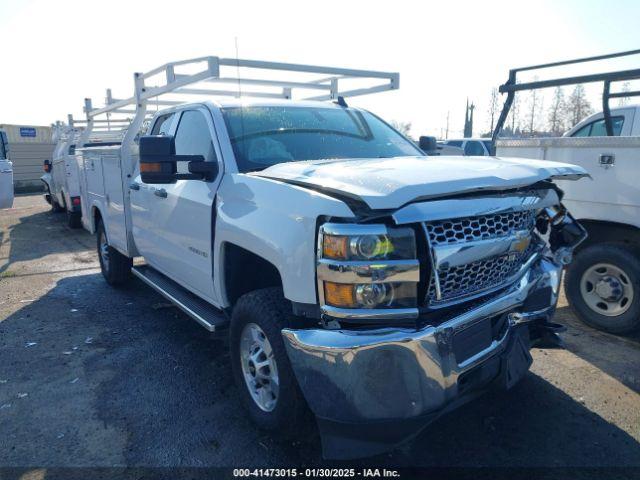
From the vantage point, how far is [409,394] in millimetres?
2135

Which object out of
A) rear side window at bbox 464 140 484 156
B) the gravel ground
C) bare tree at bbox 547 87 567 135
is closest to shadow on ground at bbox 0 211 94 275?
the gravel ground

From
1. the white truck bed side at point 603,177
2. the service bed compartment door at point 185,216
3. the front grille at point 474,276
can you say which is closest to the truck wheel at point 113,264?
the service bed compartment door at point 185,216

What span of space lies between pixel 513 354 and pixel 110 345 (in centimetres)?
348

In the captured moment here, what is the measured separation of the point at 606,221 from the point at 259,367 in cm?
328

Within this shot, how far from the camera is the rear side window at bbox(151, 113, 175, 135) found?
4.37 m

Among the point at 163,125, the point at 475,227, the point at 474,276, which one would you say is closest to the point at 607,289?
the point at 474,276

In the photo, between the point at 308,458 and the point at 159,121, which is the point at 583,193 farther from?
the point at 159,121

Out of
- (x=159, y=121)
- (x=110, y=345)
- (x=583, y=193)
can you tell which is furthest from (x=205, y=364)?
(x=583, y=193)

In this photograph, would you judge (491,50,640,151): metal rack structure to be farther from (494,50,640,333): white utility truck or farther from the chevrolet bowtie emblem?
the chevrolet bowtie emblem

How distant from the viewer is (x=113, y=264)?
19.8 feet

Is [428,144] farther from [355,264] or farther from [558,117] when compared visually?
[558,117]

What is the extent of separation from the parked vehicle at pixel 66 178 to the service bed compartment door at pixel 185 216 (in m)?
6.00

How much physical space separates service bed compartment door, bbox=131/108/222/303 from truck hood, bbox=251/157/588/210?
Answer: 1.98 feet

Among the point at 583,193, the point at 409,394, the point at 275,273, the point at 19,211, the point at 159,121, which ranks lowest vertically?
the point at 19,211
